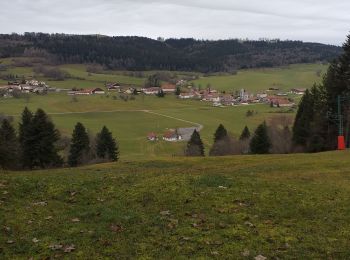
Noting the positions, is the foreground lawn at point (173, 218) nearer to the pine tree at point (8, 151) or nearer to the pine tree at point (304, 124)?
the pine tree at point (8, 151)

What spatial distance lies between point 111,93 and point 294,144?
472 feet

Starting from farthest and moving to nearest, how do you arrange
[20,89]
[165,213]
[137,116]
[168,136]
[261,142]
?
[20,89] < [137,116] < [168,136] < [261,142] < [165,213]

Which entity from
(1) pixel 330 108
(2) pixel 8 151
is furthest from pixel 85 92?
(1) pixel 330 108

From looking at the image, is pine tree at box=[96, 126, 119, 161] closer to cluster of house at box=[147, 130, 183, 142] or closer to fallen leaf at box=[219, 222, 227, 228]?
cluster of house at box=[147, 130, 183, 142]

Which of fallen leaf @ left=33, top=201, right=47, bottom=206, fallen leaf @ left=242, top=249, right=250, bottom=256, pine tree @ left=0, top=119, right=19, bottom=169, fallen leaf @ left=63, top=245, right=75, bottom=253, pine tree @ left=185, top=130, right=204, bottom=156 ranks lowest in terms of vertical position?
pine tree @ left=185, top=130, right=204, bottom=156

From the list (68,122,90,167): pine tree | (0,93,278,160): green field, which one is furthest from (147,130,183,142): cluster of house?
(68,122,90,167): pine tree

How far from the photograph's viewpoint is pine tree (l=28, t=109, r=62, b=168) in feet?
177

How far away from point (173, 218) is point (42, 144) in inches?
1738

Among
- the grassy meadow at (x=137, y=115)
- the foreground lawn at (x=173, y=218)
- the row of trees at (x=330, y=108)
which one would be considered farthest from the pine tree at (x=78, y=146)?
the foreground lawn at (x=173, y=218)

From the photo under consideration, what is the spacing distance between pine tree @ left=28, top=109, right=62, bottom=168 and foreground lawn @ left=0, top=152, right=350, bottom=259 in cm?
3678

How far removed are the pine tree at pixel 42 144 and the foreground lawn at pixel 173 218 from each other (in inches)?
1448

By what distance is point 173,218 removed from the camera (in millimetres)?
12945

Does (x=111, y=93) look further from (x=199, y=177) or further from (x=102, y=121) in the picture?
(x=199, y=177)

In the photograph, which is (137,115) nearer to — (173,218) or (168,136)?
(168,136)
